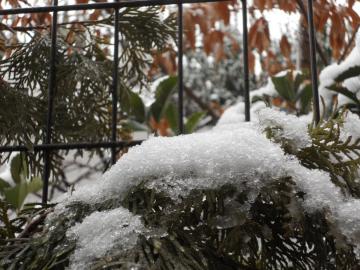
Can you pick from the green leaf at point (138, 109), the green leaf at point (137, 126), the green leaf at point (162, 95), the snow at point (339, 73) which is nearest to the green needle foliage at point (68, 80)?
the snow at point (339, 73)

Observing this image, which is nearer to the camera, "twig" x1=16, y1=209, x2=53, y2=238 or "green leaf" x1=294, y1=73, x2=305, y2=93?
"twig" x1=16, y1=209, x2=53, y2=238

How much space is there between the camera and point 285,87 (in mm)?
2521

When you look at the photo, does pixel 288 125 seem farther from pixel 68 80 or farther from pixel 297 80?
pixel 297 80

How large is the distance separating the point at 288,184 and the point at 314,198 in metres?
0.03

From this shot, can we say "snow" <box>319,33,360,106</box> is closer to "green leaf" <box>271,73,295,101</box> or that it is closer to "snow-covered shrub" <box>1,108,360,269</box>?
"green leaf" <box>271,73,295,101</box>

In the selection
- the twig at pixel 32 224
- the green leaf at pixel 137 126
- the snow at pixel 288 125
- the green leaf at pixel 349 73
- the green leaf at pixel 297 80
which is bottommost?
the twig at pixel 32 224

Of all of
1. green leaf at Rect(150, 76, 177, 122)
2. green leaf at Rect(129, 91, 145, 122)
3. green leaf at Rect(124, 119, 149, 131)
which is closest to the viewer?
green leaf at Rect(150, 76, 177, 122)

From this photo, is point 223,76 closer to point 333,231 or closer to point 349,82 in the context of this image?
point 349,82

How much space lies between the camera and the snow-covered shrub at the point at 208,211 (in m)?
0.51

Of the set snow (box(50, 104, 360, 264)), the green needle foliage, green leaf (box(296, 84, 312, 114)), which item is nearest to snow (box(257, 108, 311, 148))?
snow (box(50, 104, 360, 264))

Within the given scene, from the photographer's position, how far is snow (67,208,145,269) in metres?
0.50

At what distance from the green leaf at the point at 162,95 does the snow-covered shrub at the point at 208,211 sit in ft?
6.54

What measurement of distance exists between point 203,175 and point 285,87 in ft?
6.72

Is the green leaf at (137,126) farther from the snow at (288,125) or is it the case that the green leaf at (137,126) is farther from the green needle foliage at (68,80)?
the snow at (288,125)
